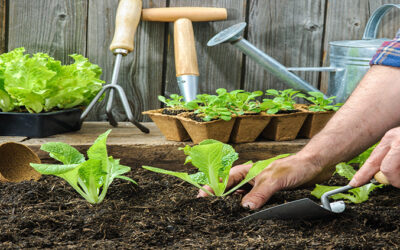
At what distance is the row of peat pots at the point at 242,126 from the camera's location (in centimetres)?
148

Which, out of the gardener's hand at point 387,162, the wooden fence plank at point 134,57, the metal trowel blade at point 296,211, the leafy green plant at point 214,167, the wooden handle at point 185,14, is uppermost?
the wooden handle at point 185,14

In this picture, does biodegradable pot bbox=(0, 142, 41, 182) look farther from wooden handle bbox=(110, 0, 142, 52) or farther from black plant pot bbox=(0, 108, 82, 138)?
wooden handle bbox=(110, 0, 142, 52)

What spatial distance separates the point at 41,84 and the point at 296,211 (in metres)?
0.93

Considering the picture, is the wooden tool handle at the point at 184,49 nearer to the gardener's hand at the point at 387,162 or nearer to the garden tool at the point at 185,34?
the garden tool at the point at 185,34

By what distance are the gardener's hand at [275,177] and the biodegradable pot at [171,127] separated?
15.2 inches

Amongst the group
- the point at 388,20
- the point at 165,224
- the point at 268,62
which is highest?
the point at 388,20

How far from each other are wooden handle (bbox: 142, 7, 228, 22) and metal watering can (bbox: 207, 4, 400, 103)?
152mm

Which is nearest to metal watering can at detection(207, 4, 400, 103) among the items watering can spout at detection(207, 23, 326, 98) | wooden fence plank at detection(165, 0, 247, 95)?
watering can spout at detection(207, 23, 326, 98)

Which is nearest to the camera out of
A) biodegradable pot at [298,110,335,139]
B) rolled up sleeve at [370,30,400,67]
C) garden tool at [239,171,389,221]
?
garden tool at [239,171,389,221]

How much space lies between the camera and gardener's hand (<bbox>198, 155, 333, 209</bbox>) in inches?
43.0

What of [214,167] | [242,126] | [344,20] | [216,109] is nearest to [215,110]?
[216,109]

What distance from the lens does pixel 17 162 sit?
132 centimetres

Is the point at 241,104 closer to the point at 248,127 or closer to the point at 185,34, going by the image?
the point at 248,127

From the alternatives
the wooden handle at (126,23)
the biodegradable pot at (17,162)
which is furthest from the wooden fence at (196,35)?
the biodegradable pot at (17,162)
